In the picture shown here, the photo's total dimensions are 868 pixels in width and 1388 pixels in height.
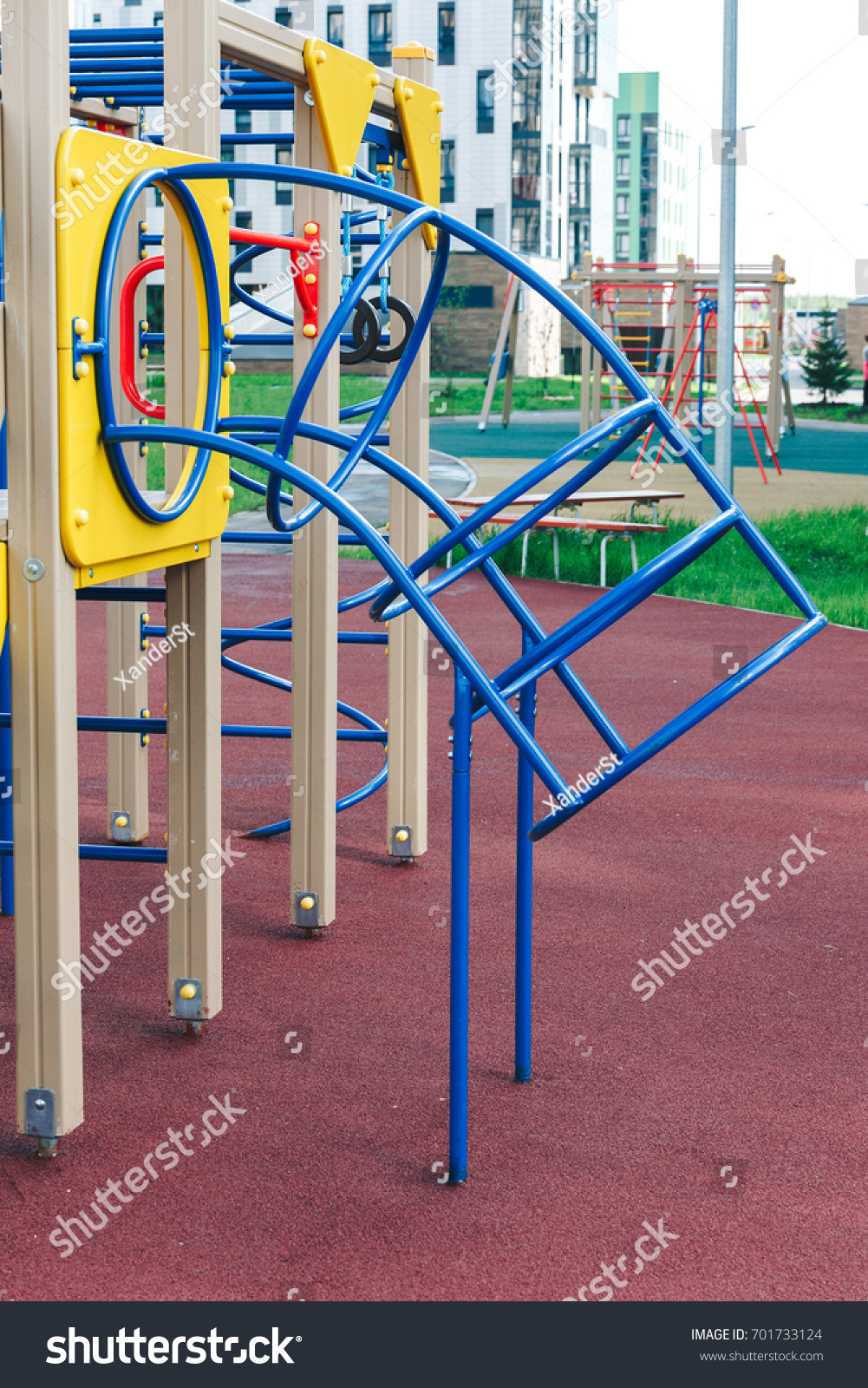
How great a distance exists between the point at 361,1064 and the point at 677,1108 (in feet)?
2.26

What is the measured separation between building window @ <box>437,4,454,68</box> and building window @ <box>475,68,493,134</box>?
1060 millimetres

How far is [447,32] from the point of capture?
46625mm

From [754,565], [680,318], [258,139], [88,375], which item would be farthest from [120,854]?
[680,318]

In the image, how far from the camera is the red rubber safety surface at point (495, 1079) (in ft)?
8.14

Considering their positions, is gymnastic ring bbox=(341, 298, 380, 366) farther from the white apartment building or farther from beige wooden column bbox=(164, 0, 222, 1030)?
the white apartment building

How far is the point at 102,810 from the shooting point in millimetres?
5301

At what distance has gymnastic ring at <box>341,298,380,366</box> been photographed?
4.07 meters

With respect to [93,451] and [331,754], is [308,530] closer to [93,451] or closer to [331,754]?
[331,754]

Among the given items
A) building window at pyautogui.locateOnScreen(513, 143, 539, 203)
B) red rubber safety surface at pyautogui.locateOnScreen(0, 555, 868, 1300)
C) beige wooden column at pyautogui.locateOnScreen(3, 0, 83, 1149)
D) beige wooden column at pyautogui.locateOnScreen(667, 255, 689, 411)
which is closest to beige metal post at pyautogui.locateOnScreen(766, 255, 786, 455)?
beige wooden column at pyautogui.locateOnScreen(667, 255, 689, 411)

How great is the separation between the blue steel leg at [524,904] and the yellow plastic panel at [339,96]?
59.3 inches

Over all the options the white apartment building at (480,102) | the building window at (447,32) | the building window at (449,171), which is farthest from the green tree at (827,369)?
the building window at (447,32)

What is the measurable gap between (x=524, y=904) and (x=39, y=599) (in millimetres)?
1160

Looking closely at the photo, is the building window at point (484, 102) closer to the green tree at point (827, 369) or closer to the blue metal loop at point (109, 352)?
the green tree at point (827, 369)
